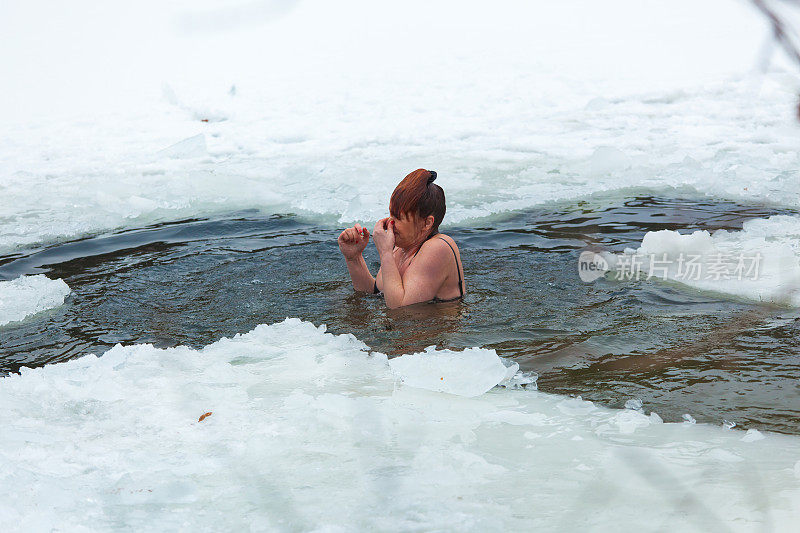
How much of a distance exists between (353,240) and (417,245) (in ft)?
1.21

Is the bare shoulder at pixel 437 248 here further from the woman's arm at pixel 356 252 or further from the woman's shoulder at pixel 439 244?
the woman's arm at pixel 356 252

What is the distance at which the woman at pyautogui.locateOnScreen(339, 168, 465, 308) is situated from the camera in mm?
4172

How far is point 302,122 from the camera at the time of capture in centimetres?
1003

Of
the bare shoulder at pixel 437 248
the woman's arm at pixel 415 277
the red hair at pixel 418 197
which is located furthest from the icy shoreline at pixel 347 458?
the red hair at pixel 418 197

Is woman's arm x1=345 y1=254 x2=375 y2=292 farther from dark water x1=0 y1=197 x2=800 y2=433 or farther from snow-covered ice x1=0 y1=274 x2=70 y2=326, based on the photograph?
snow-covered ice x1=0 y1=274 x2=70 y2=326

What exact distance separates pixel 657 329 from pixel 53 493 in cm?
275

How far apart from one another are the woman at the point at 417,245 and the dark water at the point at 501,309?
5.1 inches

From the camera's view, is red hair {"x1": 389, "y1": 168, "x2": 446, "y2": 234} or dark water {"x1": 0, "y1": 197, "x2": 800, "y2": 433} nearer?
dark water {"x1": 0, "y1": 197, "x2": 800, "y2": 433}

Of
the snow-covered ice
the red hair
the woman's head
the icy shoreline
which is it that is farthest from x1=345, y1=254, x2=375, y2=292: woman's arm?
the snow-covered ice

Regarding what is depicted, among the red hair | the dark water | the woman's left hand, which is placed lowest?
the dark water

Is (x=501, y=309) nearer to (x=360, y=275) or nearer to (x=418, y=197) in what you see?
(x=418, y=197)

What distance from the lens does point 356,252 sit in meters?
4.46

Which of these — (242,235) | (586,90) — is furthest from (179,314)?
(586,90)

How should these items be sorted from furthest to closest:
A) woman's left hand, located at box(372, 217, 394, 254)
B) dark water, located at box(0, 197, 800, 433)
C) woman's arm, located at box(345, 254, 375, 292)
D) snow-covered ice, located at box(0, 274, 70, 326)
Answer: woman's arm, located at box(345, 254, 375, 292) < snow-covered ice, located at box(0, 274, 70, 326) < woman's left hand, located at box(372, 217, 394, 254) < dark water, located at box(0, 197, 800, 433)
